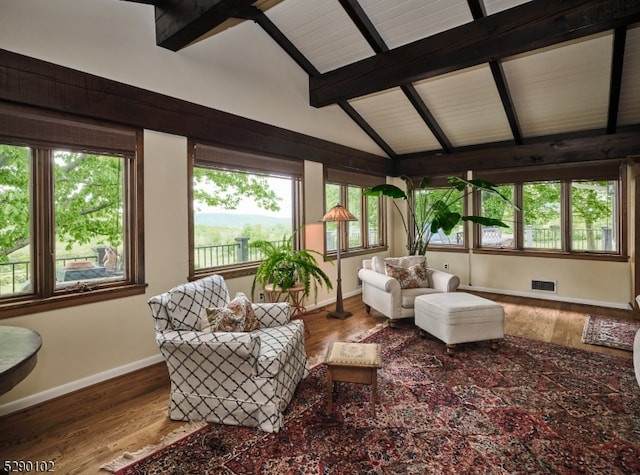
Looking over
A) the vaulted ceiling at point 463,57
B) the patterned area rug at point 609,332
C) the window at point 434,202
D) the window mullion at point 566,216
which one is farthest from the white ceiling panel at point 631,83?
the patterned area rug at point 609,332

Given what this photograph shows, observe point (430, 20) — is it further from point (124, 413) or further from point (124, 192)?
point (124, 413)

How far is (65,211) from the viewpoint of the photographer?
2768mm

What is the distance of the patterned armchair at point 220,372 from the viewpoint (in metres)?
2.14

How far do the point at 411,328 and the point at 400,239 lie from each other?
10.3ft

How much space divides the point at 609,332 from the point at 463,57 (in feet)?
11.4

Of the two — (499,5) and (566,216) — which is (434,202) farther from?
(499,5)

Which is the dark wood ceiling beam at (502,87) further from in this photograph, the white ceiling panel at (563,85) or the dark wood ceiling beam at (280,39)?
the dark wood ceiling beam at (280,39)

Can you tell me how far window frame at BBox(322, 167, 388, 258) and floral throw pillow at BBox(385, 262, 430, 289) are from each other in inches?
45.0

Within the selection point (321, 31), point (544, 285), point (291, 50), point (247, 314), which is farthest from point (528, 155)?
point (247, 314)

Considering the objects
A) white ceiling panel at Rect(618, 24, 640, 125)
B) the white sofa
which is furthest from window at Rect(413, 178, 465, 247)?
white ceiling panel at Rect(618, 24, 640, 125)

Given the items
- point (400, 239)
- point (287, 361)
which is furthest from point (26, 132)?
point (400, 239)

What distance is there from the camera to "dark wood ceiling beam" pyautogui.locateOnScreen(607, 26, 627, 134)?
11.1ft

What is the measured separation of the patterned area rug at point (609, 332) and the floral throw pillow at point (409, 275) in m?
1.76

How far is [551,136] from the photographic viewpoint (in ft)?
17.3
